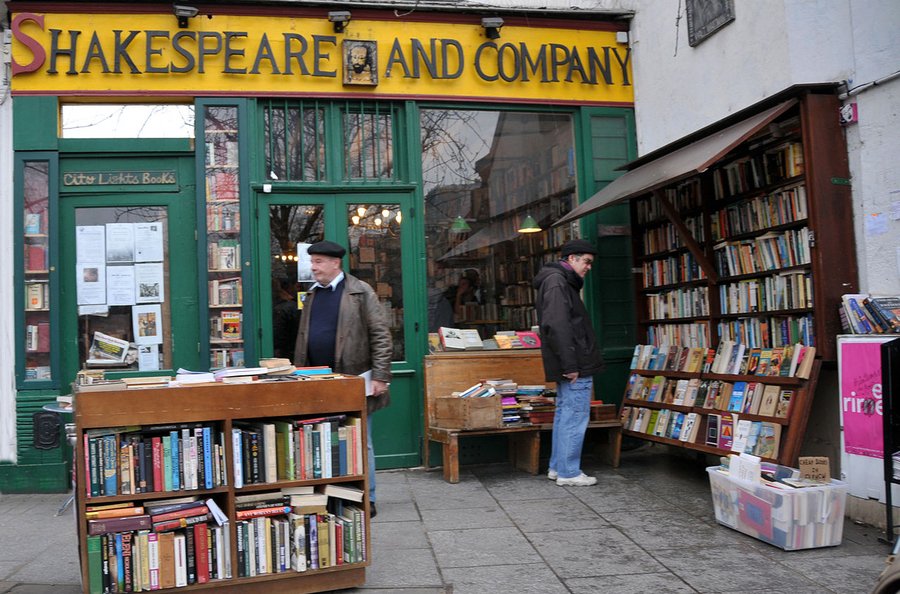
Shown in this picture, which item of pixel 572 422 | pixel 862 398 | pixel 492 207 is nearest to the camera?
pixel 862 398

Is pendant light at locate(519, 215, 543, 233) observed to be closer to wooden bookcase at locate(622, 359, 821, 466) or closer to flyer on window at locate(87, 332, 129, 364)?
wooden bookcase at locate(622, 359, 821, 466)

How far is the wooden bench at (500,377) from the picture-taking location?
681 cm

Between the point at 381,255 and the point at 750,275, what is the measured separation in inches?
138

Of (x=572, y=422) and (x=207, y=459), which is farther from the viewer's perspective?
(x=572, y=422)

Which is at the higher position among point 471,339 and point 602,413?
point 471,339

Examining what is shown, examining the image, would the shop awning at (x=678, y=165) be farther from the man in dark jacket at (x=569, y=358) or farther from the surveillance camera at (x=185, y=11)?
the surveillance camera at (x=185, y=11)

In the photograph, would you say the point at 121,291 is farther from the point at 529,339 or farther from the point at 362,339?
the point at 529,339

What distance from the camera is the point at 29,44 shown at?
22.6 ft

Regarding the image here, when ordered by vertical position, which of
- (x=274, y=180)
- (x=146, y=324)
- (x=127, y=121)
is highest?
(x=127, y=121)

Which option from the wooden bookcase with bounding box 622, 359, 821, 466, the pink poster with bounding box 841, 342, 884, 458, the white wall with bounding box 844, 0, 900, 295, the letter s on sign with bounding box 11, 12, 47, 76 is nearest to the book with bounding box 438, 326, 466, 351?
the wooden bookcase with bounding box 622, 359, 821, 466

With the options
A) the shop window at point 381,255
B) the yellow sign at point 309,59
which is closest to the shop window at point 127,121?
the yellow sign at point 309,59

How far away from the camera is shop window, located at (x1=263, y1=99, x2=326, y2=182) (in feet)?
24.0

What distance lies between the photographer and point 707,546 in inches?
183

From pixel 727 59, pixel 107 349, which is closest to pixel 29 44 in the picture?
pixel 107 349
